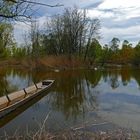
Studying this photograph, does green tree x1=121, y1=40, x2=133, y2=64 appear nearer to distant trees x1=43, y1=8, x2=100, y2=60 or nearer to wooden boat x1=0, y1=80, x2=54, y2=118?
distant trees x1=43, y1=8, x2=100, y2=60

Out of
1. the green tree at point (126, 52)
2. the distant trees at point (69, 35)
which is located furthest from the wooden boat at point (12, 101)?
the green tree at point (126, 52)

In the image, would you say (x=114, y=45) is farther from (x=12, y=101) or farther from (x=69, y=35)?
(x=12, y=101)

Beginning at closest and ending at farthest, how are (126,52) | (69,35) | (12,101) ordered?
1. (12,101)
2. (69,35)
3. (126,52)

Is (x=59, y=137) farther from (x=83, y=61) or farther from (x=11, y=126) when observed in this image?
(x=83, y=61)

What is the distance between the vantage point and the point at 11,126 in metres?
11.3

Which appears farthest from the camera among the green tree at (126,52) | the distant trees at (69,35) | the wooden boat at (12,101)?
the green tree at (126,52)

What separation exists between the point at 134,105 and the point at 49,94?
6621 millimetres

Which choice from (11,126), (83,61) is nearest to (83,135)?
(11,126)

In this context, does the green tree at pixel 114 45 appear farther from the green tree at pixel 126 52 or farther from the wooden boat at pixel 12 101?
the wooden boat at pixel 12 101

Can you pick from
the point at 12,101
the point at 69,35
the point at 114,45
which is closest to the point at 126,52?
the point at 114,45

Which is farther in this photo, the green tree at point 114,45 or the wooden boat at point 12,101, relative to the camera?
the green tree at point 114,45

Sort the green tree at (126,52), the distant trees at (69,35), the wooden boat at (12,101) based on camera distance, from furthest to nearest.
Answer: the green tree at (126,52) < the distant trees at (69,35) < the wooden boat at (12,101)

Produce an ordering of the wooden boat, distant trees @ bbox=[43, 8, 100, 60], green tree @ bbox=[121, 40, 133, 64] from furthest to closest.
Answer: green tree @ bbox=[121, 40, 133, 64] < distant trees @ bbox=[43, 8, 100, 60] < the wooden boat

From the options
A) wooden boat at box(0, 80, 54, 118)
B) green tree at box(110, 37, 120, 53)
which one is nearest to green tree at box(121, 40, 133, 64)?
green tree at box(110, 37, 120, 53)
